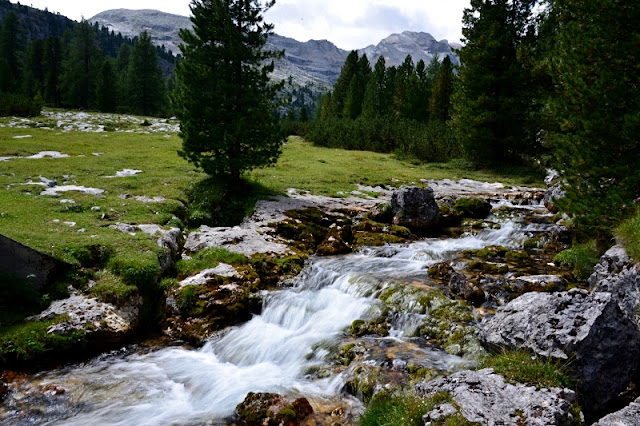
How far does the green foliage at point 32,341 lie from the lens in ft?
31.0

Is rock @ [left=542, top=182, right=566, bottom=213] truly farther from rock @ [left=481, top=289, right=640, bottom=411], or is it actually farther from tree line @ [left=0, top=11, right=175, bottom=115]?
tree line @ [left=0, top=11, right=175, bottom=115]

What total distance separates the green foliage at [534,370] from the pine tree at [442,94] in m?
61.1

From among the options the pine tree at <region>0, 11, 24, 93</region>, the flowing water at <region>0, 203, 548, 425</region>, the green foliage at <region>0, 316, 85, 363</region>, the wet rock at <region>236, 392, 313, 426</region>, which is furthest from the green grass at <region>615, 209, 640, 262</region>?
the pine tree at <region>0, 11, 24, 93</region>

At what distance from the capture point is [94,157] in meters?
32.8

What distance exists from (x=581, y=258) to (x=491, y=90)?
95.3ft

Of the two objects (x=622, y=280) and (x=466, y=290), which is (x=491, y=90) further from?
(x=622, y=280)

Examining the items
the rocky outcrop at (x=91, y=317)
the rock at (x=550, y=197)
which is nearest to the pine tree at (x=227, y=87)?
the rocky outcrop at (x=91, y=317)

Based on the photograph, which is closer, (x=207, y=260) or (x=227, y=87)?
(x=207, y=260)

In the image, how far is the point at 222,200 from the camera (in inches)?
867

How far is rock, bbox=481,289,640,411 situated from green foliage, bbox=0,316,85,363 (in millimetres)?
10188

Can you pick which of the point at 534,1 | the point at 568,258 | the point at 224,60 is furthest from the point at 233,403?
the point at 534,1

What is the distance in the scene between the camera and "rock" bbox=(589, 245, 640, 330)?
7.80m

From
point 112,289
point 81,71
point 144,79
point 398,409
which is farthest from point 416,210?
point 81,71

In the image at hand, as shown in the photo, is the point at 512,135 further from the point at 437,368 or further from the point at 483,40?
the point at 437,368
